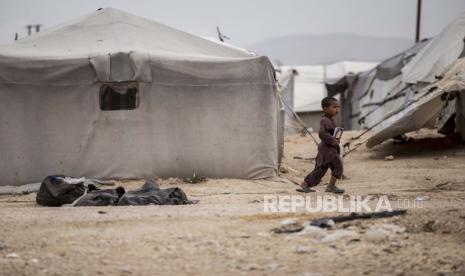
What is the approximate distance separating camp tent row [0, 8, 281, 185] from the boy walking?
1.44 meters

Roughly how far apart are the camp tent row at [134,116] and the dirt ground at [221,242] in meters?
2.24

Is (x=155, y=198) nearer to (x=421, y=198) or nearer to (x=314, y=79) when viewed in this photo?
(x=421, y=198)

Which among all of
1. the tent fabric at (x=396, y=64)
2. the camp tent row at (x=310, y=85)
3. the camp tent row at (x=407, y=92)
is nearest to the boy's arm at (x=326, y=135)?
the camp tent row at (x=407, y=92)

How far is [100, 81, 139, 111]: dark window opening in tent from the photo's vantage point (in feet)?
27.0

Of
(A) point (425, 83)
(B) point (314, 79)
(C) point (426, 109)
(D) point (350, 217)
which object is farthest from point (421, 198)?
Result: (B) point (314, 79)

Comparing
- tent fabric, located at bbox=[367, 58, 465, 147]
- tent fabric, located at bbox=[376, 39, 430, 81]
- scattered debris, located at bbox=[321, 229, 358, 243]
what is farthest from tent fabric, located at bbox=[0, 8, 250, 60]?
tent fabric, located at bbox=[376, 39, 430, 81]

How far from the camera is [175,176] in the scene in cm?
821

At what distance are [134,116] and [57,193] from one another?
2.25 metres

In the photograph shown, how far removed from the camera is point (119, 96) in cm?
830

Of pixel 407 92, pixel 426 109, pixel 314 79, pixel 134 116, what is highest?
pixel 314 79

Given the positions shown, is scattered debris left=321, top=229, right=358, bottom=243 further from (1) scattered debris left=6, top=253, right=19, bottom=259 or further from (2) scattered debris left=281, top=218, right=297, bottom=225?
(1) scattered debris left=6, top=253, right=19, bottom=259

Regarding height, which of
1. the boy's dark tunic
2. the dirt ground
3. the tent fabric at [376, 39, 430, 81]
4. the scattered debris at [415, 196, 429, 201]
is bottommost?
the dirt ground

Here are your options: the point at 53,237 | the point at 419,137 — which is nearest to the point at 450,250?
the point at 53,237

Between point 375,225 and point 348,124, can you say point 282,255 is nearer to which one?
point 375,225
